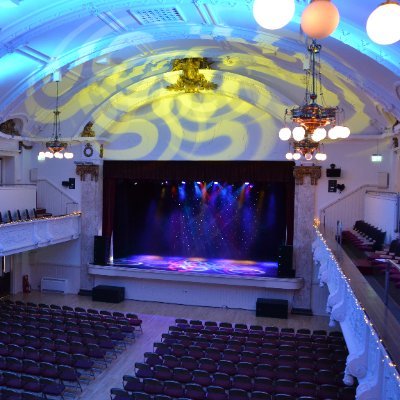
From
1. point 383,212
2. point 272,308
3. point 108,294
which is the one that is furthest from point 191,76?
point 108,294

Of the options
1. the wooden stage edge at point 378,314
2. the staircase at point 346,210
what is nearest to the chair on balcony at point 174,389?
the wooden stage edge at point 378,314

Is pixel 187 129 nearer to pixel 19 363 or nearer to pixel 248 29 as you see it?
pixel 248 29

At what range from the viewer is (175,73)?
1748 cm

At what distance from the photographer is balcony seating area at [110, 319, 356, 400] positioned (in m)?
9.79

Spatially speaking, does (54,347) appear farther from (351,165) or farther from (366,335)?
(351,165)

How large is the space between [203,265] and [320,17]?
17.9 metres

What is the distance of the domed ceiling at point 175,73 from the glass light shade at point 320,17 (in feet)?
14.9

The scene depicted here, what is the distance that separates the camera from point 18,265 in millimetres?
20719

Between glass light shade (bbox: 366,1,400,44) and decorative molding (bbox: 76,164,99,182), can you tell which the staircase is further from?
glass light shade (bbox: 366,1,400,44)

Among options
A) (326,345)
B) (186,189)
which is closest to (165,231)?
(186,189)

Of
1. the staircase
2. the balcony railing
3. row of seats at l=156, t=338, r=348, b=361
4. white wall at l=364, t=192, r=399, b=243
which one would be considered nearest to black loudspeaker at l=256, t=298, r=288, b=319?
the staircase

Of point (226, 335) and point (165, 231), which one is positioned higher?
point (165, 231)

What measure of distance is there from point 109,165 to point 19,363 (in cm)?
1072

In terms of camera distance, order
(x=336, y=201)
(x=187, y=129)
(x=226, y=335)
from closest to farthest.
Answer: (x=226, y=335), (x=336, y=201), (x=187, y=129)
